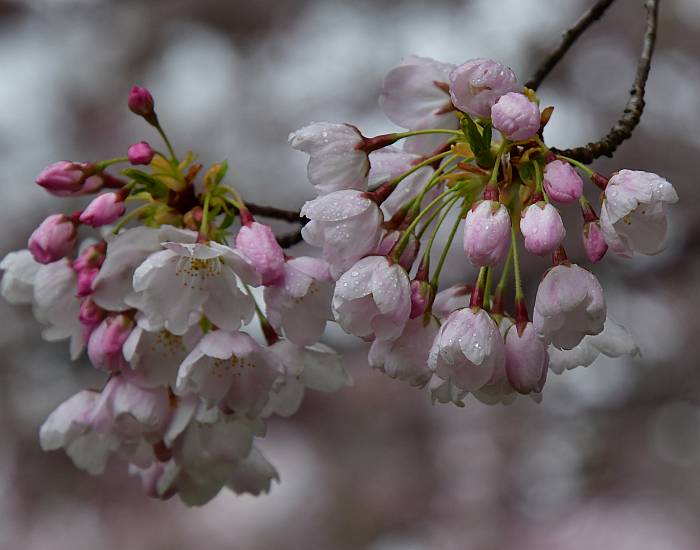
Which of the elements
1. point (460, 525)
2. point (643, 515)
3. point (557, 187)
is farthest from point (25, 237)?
point (557, 187)

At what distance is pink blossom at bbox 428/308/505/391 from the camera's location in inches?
40.0

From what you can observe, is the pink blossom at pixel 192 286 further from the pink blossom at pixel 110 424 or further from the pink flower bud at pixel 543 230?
the pink flower bud at pixel 543 230

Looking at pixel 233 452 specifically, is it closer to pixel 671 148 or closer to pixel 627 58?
pixel 671 148

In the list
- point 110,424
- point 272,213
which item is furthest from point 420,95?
point 110,424

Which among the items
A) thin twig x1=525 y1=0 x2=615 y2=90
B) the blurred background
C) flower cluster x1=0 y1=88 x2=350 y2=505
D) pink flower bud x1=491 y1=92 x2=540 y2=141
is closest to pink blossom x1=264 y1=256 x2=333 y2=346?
flower cluster x1=0 y1=88 x2=350 y2=505

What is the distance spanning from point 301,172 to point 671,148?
87.0 inches

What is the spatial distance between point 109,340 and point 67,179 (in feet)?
0.80

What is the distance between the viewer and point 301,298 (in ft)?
3.92

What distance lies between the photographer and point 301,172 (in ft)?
18.5

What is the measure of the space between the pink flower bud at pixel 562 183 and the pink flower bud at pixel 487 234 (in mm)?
62

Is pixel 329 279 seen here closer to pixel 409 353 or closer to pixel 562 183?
pixel 409 353

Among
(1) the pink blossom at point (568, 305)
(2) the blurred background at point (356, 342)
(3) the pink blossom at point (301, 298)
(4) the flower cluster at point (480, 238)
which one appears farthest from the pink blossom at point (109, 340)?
(2) the blurred background at point (356, 342)

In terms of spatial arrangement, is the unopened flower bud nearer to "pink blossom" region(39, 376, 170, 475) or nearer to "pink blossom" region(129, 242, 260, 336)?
"pink blossom" region(129, 242, 260, 336)

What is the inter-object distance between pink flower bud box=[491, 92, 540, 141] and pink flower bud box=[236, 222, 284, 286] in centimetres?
34
